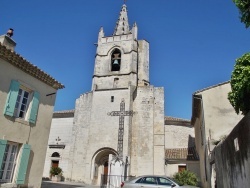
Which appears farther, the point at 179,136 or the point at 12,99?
the point at 179,136

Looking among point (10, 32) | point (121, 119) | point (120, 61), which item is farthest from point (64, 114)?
point (10, 32)

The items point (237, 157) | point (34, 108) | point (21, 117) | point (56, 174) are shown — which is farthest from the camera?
point (56, 174)

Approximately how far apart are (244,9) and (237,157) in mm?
4317

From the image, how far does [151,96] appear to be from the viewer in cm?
2397

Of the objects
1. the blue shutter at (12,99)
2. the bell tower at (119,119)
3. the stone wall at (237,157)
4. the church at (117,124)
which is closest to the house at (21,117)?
the blue shutter at (12,99)

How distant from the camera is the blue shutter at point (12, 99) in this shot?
8938mm

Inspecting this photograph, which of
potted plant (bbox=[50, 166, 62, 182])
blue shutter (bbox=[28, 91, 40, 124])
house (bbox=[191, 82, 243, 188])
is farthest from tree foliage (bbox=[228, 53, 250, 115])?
potted plant (bbox=[50, 166, 62, 182])

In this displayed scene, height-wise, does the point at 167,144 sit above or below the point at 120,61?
below

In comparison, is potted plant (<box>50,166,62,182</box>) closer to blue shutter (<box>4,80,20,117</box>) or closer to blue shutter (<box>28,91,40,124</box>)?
blue shutter (<box>28,91,40,124</box>)

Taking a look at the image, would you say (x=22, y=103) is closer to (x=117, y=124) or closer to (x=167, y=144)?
(x=117, y=124)

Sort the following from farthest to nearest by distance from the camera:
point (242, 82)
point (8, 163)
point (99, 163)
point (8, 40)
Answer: point (99, 163) < point (8, 40) < point (8, 163) < point (242, 82)

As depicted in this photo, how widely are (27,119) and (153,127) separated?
14.6 m

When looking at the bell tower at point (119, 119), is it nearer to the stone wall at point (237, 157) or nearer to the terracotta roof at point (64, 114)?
the terracotta roof at point (64, 114)

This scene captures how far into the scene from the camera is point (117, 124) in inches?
884
